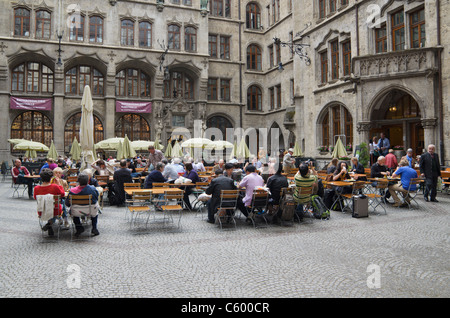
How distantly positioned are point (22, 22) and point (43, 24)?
155 centimetres

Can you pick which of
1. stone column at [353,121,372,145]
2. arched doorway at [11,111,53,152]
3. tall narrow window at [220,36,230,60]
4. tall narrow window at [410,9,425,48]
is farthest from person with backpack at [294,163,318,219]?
tall narrow window at [220,36,230,60]

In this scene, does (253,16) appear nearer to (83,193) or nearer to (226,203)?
(226,203)

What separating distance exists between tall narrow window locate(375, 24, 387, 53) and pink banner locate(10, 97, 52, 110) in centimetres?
2573

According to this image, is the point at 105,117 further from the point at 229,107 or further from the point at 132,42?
the point at 229,107

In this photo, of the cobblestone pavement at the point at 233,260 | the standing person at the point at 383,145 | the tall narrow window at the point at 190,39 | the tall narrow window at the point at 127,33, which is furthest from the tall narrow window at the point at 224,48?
the cobblestone pavement at the point at 233,260

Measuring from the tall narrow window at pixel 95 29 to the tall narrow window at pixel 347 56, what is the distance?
2048cm

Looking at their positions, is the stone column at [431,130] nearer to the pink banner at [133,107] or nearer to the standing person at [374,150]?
the standing person at [374,150]

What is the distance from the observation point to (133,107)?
104 feet

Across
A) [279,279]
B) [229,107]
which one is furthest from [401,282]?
[229,107]

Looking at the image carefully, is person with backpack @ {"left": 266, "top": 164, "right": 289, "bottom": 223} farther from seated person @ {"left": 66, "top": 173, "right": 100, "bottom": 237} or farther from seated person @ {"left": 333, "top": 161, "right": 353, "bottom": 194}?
seated person @ {"left": 66, "top": 173, "right": 100, "bottom": 237}

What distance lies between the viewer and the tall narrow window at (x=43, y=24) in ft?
96.5

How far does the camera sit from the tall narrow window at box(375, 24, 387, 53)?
21234 mm

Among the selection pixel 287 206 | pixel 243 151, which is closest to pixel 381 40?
pixel 243 151

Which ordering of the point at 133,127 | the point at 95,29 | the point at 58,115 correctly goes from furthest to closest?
the point at 133,127 < the point at 95,29 < the point at 58,115
